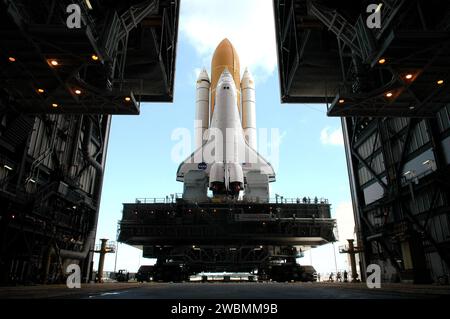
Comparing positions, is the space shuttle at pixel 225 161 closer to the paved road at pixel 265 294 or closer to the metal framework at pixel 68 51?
the metal framework at pixel 68 51

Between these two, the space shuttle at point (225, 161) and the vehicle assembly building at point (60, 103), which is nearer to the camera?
the vehicle assembly building at point (60, 103)

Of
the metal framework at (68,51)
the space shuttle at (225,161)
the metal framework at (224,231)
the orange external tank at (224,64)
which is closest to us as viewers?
the metal framework at (68,51)

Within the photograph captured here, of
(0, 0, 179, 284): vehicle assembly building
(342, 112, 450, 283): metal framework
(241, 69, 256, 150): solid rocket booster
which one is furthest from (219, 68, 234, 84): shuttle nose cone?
(342, 112, 450, 283): metal framework

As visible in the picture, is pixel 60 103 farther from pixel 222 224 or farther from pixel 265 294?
pixel 222 224

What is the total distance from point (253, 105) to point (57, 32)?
4223 centimetres

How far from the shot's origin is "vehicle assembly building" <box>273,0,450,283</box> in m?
15.8

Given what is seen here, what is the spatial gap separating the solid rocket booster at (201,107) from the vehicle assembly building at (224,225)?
245 inches

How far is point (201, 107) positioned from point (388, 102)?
120 ft

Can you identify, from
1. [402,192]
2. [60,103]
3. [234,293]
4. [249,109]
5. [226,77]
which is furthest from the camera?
[249,109]

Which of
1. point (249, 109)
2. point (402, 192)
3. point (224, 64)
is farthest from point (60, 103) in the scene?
point (249, 109)

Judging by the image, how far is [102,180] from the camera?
38469 mm

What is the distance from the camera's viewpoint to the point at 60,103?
62.9 feet

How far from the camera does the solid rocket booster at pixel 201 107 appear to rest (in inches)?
1934

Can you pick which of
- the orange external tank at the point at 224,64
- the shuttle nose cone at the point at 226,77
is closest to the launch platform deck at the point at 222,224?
the shuttle nose cone at the point at 226,77
